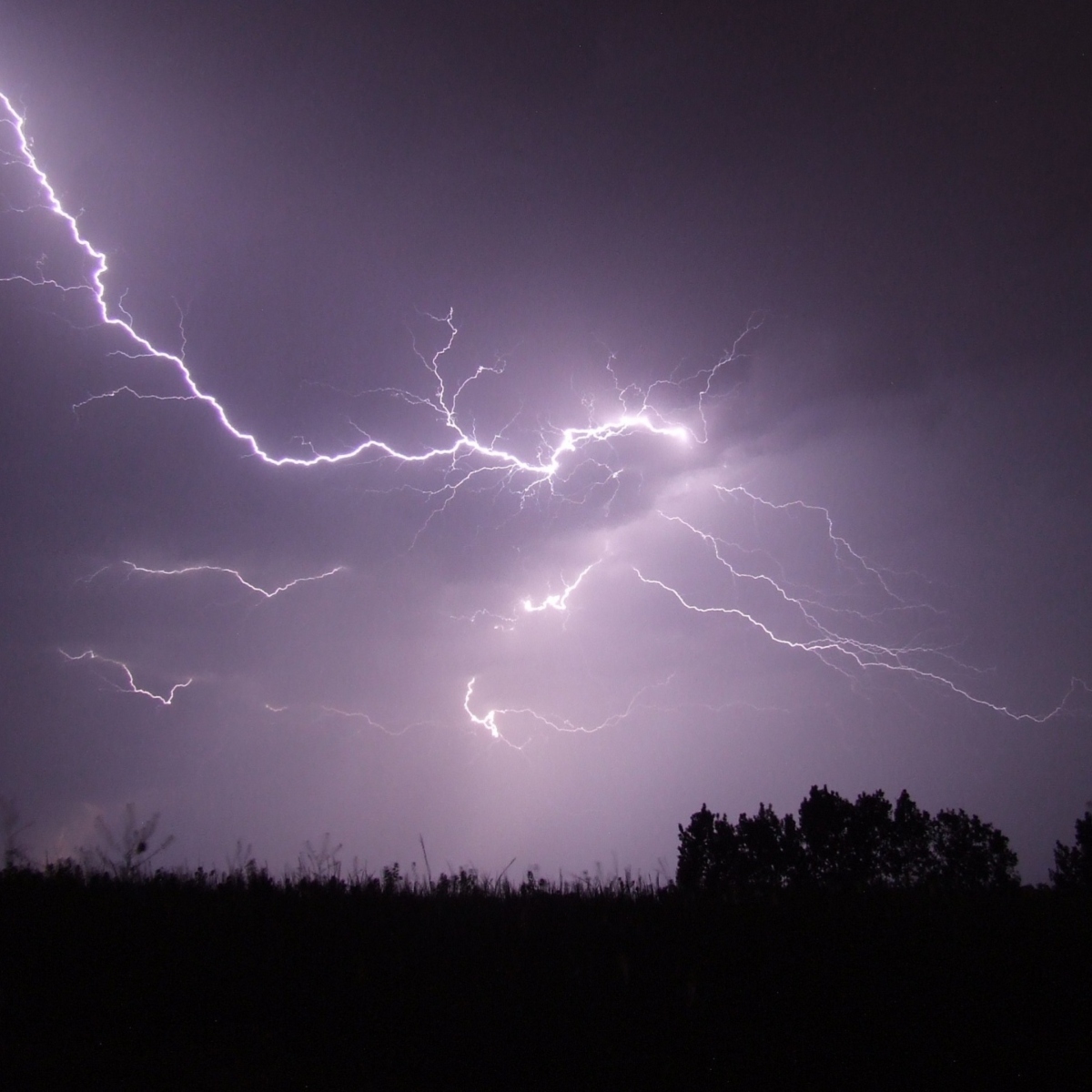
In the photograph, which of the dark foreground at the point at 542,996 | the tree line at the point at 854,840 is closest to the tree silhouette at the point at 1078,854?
the tree line at the point at 854,840

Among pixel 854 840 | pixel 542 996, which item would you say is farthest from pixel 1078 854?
pixel 542 996

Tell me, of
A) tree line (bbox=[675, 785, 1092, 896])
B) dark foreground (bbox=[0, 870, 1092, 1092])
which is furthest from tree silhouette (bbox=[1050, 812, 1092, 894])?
dark foreground (bbox=[0, 870, 1092, 1092])

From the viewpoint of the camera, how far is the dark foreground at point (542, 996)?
247cm

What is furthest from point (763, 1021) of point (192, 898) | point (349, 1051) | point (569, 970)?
point (192, 898)

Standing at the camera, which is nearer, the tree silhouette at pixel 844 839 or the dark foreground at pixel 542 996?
the dark foreground at pixel 542 996

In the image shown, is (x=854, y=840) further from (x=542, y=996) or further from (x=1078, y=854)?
(x=542, y=996)

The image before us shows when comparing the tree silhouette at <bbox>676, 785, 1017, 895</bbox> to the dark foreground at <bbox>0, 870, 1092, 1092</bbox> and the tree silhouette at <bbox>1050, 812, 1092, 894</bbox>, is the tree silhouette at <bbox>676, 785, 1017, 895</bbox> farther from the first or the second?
the dark foreground at <bbox>0, 870, 1092, 1092</bbox>

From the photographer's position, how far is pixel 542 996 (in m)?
2.89

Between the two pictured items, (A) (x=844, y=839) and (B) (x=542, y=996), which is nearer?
(B) (x=542, y=996)

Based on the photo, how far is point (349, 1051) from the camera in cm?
259

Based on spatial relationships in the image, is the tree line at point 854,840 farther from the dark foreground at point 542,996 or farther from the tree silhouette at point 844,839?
the dark foreground at point 542,996

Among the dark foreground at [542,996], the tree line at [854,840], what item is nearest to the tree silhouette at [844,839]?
the tree line at [854,840]

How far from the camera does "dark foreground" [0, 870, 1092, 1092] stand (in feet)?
8.09

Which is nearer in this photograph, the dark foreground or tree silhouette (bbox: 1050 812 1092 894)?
the dark foreground
